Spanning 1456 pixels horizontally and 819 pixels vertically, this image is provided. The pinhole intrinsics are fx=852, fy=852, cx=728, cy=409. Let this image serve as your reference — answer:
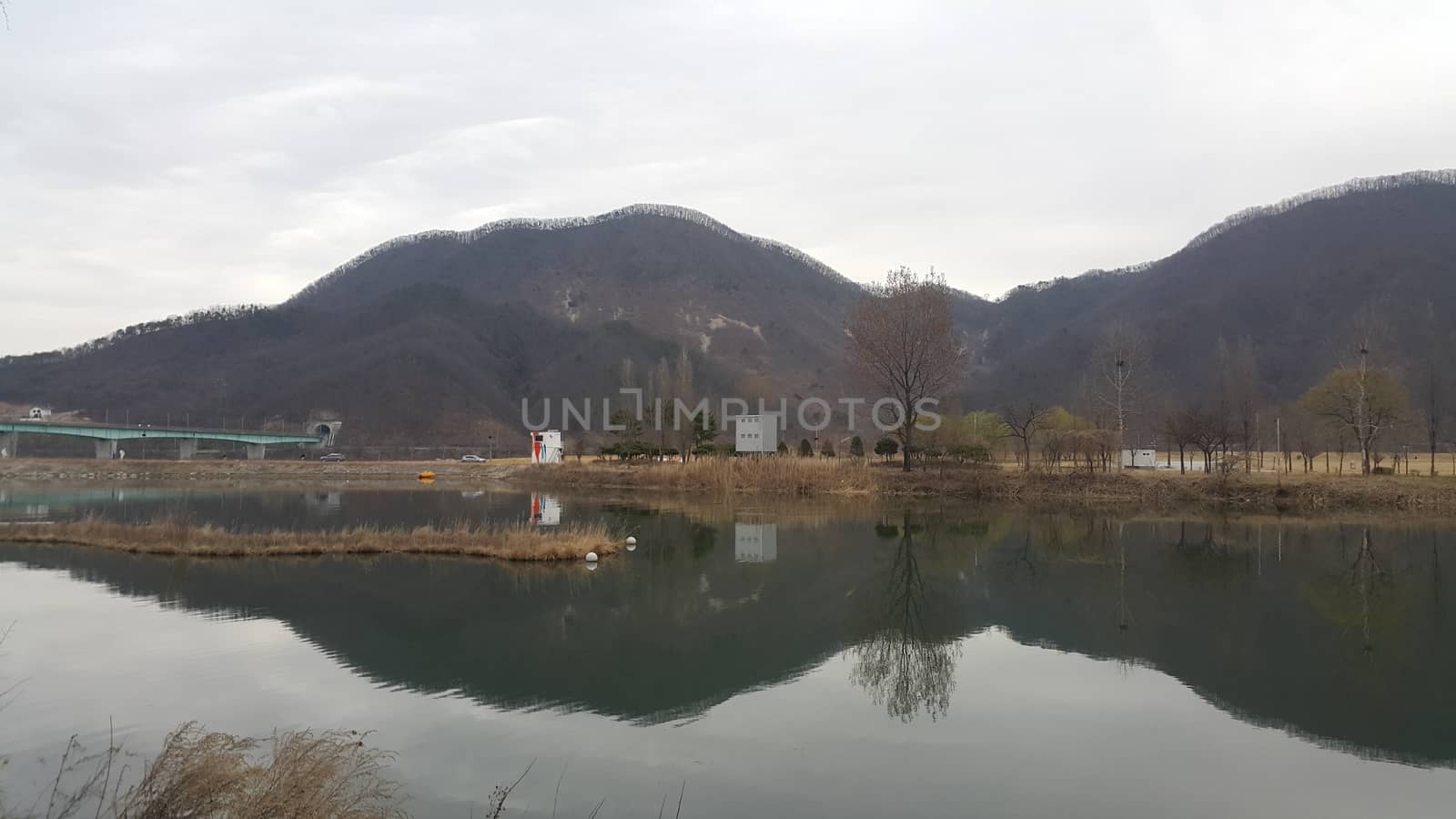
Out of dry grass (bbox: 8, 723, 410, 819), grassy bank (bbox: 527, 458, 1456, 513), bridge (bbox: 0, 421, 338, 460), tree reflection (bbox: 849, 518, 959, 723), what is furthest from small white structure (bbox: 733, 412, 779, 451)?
dry grass (bbox: 8, 723, 410, 819)

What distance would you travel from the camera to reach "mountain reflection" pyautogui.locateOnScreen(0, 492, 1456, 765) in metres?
10.3

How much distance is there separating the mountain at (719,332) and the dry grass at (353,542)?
73.1m

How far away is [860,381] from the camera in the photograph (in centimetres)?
4756

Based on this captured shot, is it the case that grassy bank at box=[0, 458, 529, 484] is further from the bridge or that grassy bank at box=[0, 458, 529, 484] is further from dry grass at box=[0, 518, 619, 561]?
dry grass at box=[0, 518, 619, 561]

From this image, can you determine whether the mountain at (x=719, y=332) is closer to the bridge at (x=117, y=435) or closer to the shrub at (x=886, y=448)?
the bridge at (x=117, y=435)

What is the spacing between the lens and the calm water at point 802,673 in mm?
7598

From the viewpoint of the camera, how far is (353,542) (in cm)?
2145

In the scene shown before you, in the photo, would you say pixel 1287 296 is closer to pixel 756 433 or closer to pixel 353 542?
pixel 756 433

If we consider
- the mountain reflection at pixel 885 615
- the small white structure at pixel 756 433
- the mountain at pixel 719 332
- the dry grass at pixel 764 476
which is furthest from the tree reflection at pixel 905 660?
the mountain at pixel 719 332

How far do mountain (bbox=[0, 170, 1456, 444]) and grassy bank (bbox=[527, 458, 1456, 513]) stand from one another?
45.1m

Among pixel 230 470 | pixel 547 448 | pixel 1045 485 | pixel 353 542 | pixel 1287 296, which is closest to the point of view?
pixel 353 542

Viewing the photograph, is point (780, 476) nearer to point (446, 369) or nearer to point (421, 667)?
point (421, 667)

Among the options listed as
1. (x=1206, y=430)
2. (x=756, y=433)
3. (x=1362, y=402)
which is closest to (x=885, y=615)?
(x=1206, y=430)

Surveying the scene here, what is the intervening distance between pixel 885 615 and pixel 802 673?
410 cm
